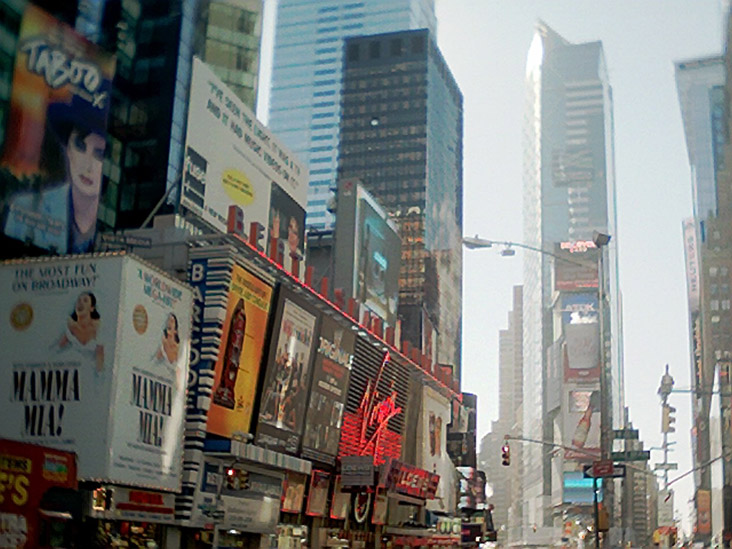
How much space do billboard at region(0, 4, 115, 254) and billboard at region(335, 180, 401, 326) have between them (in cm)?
2930

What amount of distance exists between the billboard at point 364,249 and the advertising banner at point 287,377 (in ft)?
86.4

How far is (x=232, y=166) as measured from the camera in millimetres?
50750

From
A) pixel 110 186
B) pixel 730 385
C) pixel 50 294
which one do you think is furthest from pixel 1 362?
pixel 730 385

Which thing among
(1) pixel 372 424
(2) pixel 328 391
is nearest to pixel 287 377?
(2) pixel 328 391

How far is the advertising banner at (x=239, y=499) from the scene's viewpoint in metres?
38.4

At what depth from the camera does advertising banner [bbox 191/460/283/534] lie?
126 feet

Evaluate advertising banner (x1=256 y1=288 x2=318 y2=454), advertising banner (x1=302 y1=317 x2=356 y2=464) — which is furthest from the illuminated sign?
advertising banner (x1=256 y1=288 x2=318 y2=454)

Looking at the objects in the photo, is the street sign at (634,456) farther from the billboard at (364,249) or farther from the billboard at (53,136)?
the billboard at (364,249)

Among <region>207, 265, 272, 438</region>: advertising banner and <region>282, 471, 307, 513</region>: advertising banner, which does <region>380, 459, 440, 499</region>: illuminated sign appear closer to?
<region>282, 471, 307, 513</region>: advertising banner

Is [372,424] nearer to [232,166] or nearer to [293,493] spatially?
[293,493]

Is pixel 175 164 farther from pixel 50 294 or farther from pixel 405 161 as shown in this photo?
pixel 405 161

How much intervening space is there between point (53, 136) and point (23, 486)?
24364 mm

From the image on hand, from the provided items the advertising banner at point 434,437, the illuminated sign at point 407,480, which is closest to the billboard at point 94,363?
the illuminated sign at point 407,480

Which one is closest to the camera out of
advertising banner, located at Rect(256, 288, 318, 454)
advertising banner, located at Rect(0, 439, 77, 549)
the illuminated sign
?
advertising banner, located at Rect(0, 439, 77, 549)
